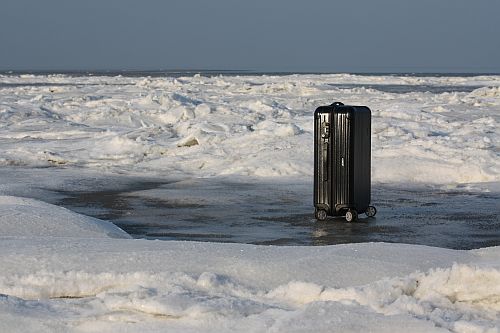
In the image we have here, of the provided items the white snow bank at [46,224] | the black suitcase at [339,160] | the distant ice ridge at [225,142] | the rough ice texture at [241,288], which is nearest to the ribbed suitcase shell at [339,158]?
the black suitcase at [339,160]

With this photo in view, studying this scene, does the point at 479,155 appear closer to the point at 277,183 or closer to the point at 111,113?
the point at 277,183

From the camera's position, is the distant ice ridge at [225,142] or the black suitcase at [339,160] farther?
the distant ice ridge at [225,142]

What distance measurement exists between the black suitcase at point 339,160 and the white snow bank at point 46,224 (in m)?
2.44

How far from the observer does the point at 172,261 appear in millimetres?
5641

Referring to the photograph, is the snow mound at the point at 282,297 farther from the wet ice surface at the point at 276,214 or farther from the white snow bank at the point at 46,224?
the wet ice surface at the point at 276,214

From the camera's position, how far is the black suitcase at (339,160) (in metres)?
9.82

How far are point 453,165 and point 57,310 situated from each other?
9.64m

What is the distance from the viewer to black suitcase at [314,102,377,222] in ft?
32.2

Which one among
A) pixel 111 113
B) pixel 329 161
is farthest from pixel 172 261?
pixel 111 113

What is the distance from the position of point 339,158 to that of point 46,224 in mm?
3430

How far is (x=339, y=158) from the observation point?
9836 mm

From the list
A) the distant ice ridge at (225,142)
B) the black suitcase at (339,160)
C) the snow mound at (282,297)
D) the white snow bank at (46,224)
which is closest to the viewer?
the snow mound at (282,297)

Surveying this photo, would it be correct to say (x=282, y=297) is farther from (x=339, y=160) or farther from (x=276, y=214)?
(x=276, y=214)

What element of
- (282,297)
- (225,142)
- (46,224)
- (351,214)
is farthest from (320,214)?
(225,142)
